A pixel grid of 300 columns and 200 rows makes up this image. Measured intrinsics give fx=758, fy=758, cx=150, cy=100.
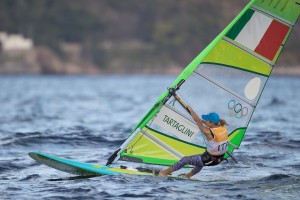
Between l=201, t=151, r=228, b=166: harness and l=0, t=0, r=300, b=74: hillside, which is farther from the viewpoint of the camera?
l=0, t=0, r=300, b=74: hillside

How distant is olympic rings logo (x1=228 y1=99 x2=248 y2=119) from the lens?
14.4 m

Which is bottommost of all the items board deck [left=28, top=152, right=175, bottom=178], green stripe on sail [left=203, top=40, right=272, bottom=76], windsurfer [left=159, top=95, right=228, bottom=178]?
board deck [left=28, top=152, right=175, bottom=178]

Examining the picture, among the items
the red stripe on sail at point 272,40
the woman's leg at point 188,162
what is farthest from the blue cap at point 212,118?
the red stripe on sail at point 272,40

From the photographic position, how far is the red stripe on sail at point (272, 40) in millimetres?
14320

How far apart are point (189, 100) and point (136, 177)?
5.71 feet

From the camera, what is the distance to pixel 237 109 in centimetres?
1447

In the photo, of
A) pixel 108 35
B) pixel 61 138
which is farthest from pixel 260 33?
pixel 108 35

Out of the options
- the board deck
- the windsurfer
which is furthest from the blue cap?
the board deck

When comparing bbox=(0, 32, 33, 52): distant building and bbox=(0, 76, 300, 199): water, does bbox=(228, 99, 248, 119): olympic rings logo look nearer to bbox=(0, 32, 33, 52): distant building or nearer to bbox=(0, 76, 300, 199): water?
bbox=(0, 76, 300, 199): water

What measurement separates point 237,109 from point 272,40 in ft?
4.82

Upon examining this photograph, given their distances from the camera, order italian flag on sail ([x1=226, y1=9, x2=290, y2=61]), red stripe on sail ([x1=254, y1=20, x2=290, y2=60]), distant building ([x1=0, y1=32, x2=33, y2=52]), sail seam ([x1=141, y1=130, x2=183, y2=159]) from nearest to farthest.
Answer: sail seam ([x1=141, y1=130, x2=183, y2=159]) → italian flag on sail ([x1=226, y1=9, x2=290, y2=61]) → red stripe on sail ([x1=254, y1=20, x2=290, y2=60]) → distant building ([x1=0, y1=32, x2=33, y2=52])

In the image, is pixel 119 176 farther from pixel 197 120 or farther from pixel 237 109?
pixel 237 109

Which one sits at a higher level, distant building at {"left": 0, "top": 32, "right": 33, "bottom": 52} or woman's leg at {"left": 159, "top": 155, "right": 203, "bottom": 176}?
distant building at {"left": 0, "top": 32, "right": 33, "bottom": 52}

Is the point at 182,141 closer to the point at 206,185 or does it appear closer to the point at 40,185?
the point at 206,185
